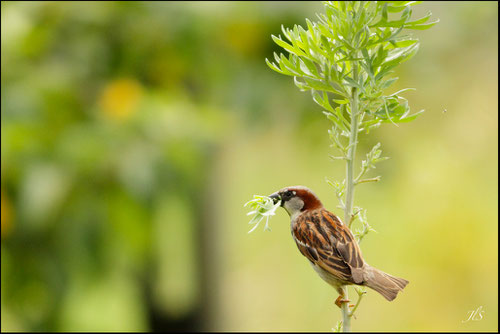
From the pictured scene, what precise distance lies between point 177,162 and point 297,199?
1684 millimetres

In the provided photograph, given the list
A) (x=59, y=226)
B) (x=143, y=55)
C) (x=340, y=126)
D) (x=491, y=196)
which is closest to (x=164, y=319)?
(x=59, y=226)

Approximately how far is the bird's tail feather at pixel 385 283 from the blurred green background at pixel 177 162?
91cm

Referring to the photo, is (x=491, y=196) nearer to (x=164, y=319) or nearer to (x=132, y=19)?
(x=132, y=19)

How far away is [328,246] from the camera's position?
497 mm

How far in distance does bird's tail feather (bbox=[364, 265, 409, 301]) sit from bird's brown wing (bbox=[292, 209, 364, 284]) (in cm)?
3

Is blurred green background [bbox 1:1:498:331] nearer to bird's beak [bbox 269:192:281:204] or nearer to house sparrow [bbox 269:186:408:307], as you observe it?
house sparrow [bbox 269:186:408:307]

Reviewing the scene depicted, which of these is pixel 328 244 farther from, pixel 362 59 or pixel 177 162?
pixel 177 162

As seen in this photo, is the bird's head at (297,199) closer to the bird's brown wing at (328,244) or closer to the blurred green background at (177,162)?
the bird's brown wing at (328,244)

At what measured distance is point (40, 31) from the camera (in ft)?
7.53

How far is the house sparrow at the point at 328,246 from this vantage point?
0.39 m

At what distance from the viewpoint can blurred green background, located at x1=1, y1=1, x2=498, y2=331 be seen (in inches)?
67.8

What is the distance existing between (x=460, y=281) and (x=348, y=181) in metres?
1.13
